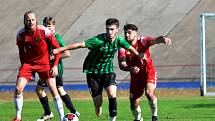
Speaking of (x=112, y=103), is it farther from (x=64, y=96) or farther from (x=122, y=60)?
(x=64, y=96)

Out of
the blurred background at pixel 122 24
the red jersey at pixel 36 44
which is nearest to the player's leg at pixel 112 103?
the red jersey at pixel 36 44

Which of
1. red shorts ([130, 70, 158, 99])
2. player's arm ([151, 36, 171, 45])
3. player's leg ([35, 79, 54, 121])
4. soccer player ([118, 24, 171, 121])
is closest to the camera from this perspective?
player's arm ([151, 36, 171, 45])

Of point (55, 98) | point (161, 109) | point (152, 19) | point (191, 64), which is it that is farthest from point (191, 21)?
point (55, 98)

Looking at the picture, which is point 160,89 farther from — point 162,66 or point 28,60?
point 28,60

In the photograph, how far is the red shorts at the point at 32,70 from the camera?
14.7 metres

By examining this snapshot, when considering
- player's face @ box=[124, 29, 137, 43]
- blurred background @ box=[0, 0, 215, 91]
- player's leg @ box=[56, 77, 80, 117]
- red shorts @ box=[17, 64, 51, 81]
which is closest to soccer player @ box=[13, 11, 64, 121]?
red shorts @ box=[17, 64, 51, 81]

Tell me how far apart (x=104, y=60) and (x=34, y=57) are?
1590 millimetres

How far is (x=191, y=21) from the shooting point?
4194 cm

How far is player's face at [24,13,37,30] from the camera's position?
46.2 ft

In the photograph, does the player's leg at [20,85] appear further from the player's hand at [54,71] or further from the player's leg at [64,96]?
the player's leg at [64,96]

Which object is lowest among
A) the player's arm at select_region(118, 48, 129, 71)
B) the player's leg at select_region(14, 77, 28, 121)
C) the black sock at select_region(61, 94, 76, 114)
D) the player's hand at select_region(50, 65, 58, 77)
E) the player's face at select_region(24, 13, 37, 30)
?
the black sock at select_region(61, 94, 76, 114)

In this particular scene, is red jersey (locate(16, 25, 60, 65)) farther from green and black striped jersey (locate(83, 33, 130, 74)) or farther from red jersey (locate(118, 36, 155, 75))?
red jersey (locate(118, 36, 155, 75))

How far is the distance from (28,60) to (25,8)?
32.2 metres

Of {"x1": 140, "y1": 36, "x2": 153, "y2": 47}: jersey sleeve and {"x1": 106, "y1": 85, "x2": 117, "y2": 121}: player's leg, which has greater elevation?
{"x1": 140, "y1": 36, "x2": 153, "y2": 47}: jersey sleeve
